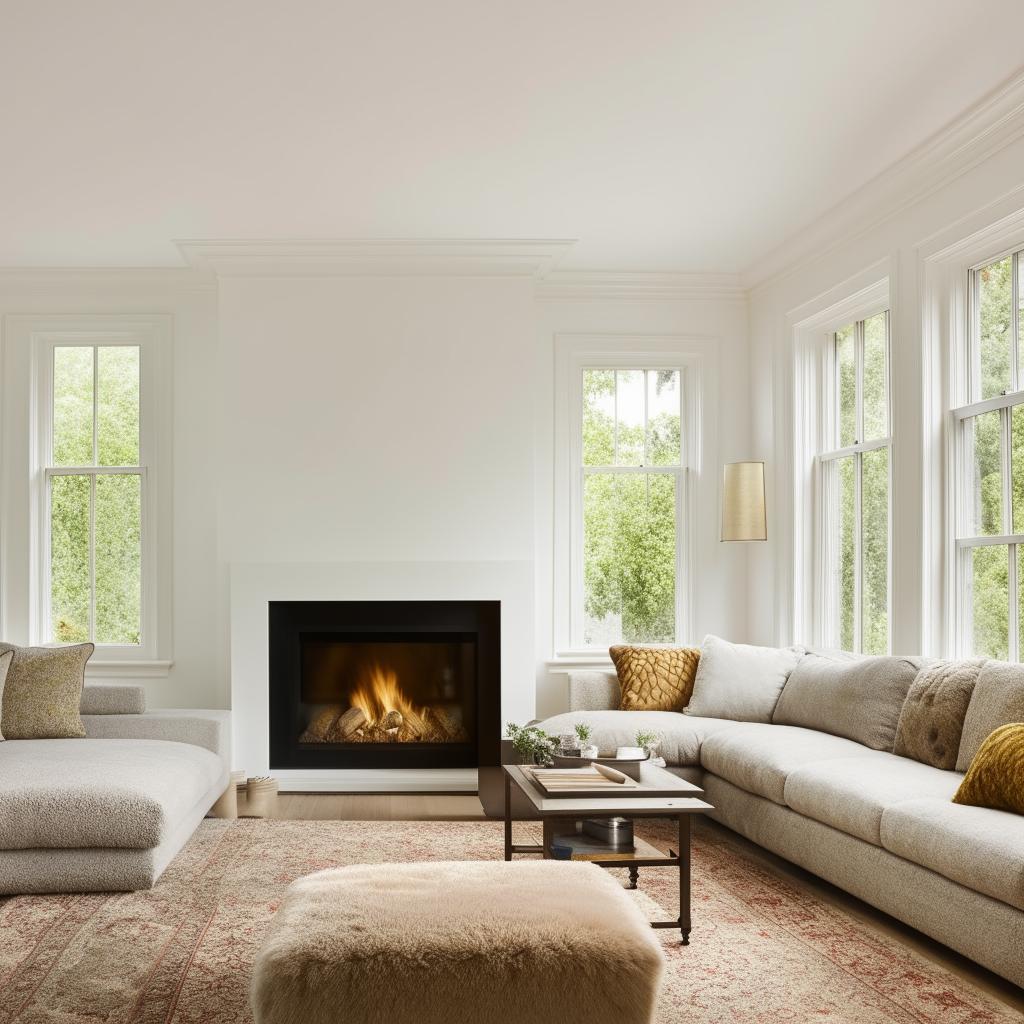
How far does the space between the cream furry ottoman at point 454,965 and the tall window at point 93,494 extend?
4415 mm

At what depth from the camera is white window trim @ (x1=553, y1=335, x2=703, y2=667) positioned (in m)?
6.74

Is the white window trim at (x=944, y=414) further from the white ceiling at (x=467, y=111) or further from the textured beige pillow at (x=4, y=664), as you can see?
the textured beige pillow at (x=4, y=664)

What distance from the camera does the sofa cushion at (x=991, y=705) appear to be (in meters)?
3.79

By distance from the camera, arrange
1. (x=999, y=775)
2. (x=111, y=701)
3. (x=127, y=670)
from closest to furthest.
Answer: (x=999, y=775) → (x=111, y=701) → (x=127, y=670)

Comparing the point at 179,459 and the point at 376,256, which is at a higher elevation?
the point at 376,256

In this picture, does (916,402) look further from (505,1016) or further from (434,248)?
(505,1016)

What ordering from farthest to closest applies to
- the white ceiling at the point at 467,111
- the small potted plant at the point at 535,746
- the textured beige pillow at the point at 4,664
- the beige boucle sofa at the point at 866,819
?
1. the textured beige pillow at the point at 4,664
2. the small potted plant at the point at 535,746
3. the white ceiling at the point at 467,111
4. the beige boucle sofa at the point at 866,819

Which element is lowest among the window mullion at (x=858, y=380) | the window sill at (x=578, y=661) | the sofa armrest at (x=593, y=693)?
the sofa armrest at (x=593, y=693)

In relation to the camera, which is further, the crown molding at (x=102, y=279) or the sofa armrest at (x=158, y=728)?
the crown molding at (x=102, y=279)

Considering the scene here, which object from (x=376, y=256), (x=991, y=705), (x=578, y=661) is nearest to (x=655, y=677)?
(x=578, y=661)

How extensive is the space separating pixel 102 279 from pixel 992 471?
4804 mm

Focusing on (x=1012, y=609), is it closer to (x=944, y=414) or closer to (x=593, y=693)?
(x=944, y=414)

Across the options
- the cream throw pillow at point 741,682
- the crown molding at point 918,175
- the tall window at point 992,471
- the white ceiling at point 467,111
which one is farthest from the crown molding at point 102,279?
the tall window at point 992,471

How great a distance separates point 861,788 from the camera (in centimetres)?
390
